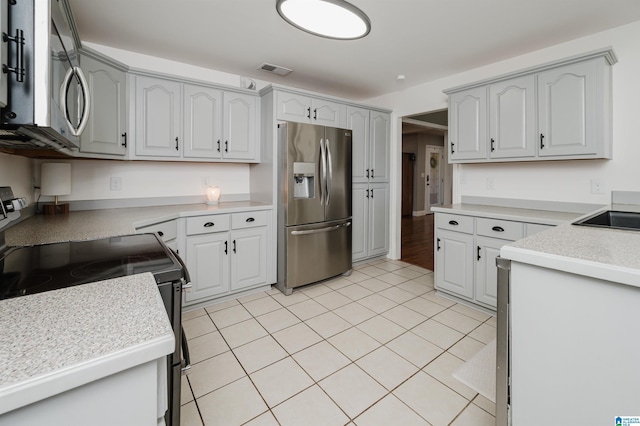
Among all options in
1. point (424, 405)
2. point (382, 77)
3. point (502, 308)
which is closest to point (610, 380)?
point (502, 308)

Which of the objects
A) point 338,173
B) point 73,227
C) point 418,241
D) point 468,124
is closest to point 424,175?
point 418,241

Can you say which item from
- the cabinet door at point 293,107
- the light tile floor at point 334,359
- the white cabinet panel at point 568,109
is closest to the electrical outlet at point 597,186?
the white cabinet panel at point 568,109

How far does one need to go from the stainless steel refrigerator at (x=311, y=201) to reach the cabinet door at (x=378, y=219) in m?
0.63

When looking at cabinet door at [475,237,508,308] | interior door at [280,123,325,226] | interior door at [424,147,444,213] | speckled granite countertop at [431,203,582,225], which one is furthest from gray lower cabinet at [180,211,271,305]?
interior door at [424,147,444,213]

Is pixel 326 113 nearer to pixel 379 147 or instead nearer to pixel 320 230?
pixel 379 147

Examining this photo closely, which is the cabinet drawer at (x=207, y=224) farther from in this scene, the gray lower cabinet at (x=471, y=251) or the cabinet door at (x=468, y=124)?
the cabinet door at (x=468, y=124)

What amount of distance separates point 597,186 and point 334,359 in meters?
2.49

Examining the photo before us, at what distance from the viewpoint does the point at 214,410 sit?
150cm

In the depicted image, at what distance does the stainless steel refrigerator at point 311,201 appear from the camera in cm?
289

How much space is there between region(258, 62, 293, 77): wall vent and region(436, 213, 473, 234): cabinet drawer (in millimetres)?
2216

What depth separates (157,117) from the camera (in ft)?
8.58

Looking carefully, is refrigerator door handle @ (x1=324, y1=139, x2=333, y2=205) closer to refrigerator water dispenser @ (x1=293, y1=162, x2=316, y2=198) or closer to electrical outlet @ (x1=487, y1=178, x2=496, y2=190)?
refrigerator water dispenser @ (x1=293, y1=162, x2=316, y2=198)

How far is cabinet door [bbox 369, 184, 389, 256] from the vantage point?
3.86 metres

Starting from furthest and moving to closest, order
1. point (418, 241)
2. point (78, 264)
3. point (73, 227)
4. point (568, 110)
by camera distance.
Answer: point (418, 241) → point (568, 110) → point (73, 227) → point (78, 264)
